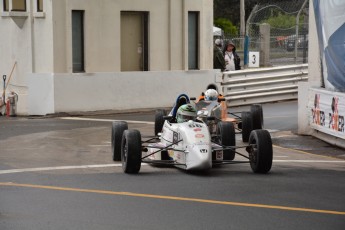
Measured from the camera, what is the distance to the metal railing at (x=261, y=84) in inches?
1084

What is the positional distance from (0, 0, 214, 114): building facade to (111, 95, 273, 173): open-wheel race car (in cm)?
1079

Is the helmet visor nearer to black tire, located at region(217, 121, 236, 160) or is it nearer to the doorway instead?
black tire, located at region(217, 121, 236, 160)

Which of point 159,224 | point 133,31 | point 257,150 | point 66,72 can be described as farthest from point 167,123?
point 133,31

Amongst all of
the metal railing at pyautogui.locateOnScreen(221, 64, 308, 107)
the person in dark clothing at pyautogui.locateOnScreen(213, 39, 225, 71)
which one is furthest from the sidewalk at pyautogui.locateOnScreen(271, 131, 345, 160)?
the person in dark clothing at pyautogui.locateOnScreen(213, 39, 225, 71)

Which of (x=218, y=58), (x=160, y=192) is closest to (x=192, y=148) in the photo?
(x=160, y=192)

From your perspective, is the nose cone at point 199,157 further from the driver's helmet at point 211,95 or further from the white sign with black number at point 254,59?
the white sign with black number at point 254,59

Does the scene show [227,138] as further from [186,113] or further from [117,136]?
[117,136]

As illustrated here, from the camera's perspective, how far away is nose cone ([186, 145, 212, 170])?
13336 millimetres

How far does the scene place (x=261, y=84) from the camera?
2820 cm

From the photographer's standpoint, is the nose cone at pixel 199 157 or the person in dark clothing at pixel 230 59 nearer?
the nose cone at pixel 199 157

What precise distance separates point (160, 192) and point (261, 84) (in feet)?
54.0

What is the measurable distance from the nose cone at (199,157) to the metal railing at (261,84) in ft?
45.2

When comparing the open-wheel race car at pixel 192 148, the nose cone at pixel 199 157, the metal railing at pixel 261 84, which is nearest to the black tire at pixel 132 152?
the open-wheel race car at pixel 192 148

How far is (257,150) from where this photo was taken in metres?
13.6
